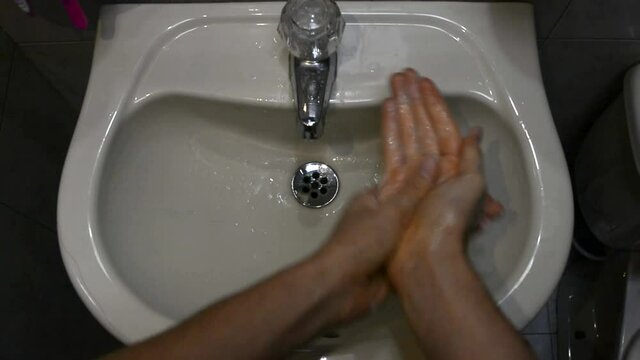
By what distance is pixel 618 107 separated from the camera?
71 cm

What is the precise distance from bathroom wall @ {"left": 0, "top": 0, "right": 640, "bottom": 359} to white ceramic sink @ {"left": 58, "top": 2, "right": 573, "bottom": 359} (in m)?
0.09

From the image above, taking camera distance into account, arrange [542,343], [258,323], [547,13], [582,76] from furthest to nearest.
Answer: [542,343]
[582,76]
[547,13]
[258,323]

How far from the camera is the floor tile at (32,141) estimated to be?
2.21 ft

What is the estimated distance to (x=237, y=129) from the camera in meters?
0.60

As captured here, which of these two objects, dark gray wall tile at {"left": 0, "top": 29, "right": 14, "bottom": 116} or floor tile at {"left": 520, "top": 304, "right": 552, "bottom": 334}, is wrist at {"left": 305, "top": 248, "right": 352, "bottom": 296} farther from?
floor tile at {"left": 520, "top": 304, "right": 552, "bottom": 334}

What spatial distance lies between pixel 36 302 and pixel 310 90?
0.53 meters

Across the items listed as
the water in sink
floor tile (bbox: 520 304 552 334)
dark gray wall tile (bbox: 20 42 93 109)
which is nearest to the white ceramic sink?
the water in sink

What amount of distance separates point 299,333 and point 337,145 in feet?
0.72

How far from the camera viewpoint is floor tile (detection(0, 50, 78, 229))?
67 centimetres

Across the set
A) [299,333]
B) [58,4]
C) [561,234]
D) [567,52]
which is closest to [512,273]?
[561,234]

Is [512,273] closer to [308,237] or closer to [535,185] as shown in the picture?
[535,185]

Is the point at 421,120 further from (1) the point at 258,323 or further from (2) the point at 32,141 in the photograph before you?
(2) the point at 32,141

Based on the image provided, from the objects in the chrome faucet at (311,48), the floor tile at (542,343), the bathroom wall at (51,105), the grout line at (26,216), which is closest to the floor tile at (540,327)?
the floor tile at (542,343)

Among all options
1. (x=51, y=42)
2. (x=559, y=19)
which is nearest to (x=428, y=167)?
(x=559, y=19)
